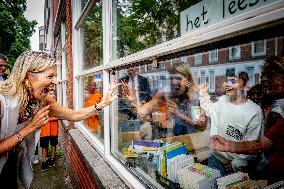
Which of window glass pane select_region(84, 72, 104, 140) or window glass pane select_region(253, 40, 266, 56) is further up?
window glass pane select_region(253, 40, 266, 56)

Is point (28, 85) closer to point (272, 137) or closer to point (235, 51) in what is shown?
point (235, 51)

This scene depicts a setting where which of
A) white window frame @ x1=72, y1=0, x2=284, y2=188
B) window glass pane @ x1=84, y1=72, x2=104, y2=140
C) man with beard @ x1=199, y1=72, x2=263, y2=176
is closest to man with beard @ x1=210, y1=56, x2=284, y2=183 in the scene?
man with beard @ x1=199, y1=72, x2=263, y2=176

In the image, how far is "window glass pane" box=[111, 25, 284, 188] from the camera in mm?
1864

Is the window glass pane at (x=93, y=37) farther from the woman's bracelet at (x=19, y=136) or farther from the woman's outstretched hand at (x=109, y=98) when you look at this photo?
the woman's bracelet at (x=19, y=136)

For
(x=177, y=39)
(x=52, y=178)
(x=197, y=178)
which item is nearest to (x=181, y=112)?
(x=197, y=178)

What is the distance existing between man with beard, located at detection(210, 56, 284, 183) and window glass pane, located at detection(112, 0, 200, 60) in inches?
22.2

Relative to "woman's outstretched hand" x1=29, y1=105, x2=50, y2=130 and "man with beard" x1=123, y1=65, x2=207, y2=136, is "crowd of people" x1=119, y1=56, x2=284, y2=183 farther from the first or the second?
"woman's outstretched hand" x1=29, y1=105, x2=50, y2=130

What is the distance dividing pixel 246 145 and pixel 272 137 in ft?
0.81

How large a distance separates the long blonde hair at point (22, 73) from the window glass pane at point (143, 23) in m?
0.65

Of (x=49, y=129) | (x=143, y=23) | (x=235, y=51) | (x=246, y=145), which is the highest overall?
(x=143, y=23)

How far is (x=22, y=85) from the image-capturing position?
2.01 m

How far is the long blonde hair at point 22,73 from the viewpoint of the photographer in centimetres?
197

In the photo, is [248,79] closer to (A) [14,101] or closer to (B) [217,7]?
(B) [217,7]

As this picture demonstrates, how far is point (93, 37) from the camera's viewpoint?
3.53 meters
